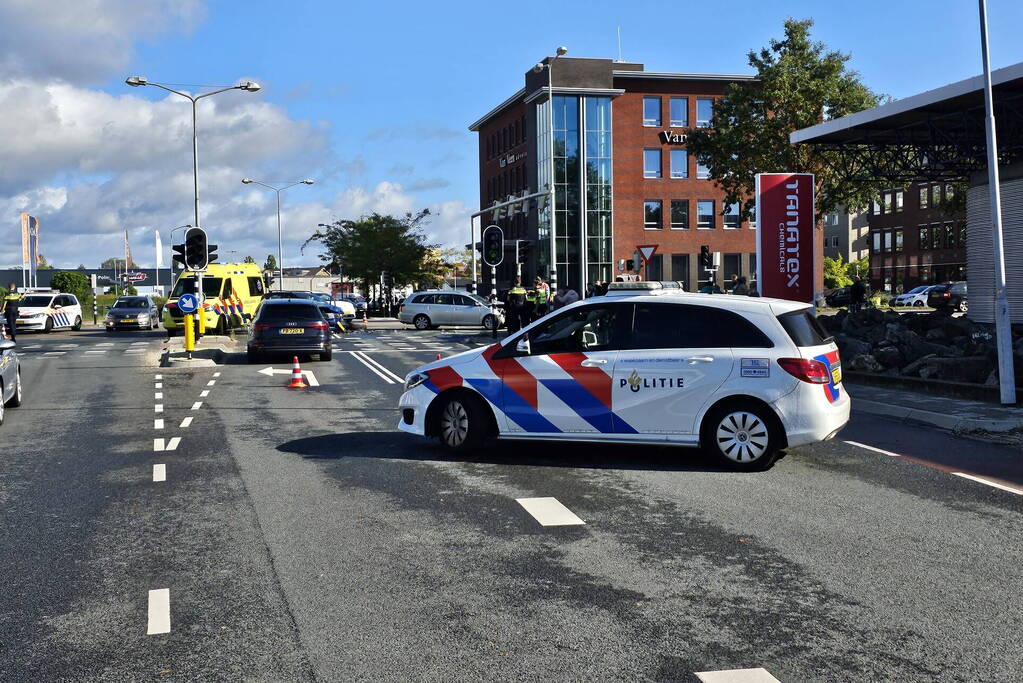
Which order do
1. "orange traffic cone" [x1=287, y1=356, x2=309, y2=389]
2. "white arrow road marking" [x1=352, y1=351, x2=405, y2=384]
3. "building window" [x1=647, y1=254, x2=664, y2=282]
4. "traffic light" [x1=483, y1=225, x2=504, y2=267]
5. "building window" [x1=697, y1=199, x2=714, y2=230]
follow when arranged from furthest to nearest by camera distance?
"building window" [x1=697, y1=199, x2=714, y2=230], "building window" [x1=647, y1=254, x2=664, y2=282], "traffic light" [x1=483, y1=225, x2=504, y2=267], "white arrow road marking" [x1=352, y1=351, x2=405, y2=384], "orange traffic cone" [x1=287, y1=356, x2=309, y2=389]

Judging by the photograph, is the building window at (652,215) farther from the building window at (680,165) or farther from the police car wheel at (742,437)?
the police car wheel at (742,437)

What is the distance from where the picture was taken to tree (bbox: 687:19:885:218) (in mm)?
43406

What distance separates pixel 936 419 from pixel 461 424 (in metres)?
6.17

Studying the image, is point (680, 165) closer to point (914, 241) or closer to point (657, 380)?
point (914, 241)

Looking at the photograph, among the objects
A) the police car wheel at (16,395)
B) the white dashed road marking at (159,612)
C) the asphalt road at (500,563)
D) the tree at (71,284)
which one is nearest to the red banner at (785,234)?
the asphalt road at (500,563)

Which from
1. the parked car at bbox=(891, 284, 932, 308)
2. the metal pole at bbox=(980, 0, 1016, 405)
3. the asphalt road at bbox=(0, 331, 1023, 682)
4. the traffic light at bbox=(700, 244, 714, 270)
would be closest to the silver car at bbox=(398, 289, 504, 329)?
the traffic light at bbox=(700, 244, 714, 270)

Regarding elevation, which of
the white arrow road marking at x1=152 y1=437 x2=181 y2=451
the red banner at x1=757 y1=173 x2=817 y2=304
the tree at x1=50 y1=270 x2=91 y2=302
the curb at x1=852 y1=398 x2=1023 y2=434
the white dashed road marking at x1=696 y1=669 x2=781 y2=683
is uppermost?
the tree at x1=50 y1=270 x2=91 y2=302

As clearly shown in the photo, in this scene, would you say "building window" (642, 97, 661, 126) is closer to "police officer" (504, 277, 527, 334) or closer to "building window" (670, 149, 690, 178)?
"building window" (670, 149, 690, 178)

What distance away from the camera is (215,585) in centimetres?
598

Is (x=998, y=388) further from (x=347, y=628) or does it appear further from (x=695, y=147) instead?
(x=695, y=147)

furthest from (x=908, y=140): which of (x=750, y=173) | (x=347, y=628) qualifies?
(x=347, y=628)

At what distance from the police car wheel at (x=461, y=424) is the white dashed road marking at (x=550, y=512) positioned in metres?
2.18

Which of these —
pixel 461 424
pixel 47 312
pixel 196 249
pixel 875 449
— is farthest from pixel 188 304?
pixel 47 312

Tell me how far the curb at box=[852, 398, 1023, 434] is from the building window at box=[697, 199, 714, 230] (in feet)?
180
